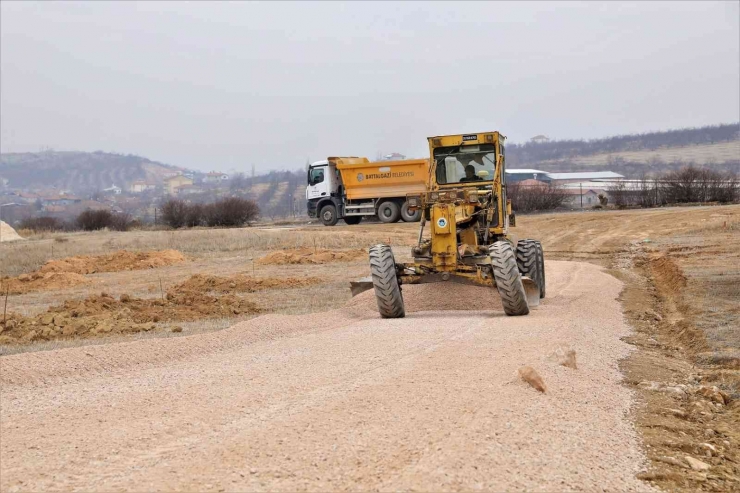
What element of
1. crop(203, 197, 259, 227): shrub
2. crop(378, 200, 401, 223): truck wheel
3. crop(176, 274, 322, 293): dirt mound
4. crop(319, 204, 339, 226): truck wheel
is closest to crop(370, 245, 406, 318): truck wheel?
crop(176, 274, 322, 293): dirt mound

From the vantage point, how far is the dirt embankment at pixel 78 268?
22.9m

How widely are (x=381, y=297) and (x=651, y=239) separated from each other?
20270mm

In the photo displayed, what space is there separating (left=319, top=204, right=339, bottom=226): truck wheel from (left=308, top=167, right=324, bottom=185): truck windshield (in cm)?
139

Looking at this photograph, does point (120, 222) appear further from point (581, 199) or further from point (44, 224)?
point (581, 199)

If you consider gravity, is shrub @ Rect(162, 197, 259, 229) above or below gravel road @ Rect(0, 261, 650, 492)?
above

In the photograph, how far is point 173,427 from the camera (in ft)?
22.6

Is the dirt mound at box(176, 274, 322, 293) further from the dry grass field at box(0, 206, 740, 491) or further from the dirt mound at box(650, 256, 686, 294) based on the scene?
the dirt mound at box(650, 256, 686, 294)

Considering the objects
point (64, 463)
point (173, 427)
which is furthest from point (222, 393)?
point (64, 463)

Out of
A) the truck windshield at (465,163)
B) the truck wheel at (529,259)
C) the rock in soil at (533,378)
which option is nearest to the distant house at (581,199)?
the truck wheel at (529,259)

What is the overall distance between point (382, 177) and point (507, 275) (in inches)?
1134

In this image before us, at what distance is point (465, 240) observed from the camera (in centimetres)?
1493

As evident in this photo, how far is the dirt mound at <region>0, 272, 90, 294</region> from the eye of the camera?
22500 mm

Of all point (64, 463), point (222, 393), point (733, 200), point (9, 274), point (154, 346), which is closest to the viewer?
point (64, 463)

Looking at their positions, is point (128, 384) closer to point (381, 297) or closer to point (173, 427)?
point (173, 427)
